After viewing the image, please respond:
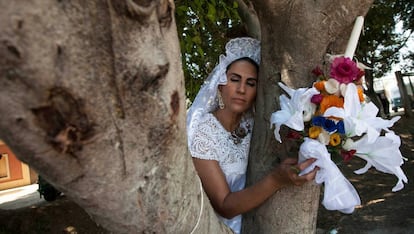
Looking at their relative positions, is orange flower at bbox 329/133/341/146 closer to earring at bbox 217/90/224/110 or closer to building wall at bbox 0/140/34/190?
earring at bbox 217/90/224/110

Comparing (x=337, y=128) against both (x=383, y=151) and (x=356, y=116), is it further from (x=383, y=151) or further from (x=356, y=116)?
(x=383, y=151)

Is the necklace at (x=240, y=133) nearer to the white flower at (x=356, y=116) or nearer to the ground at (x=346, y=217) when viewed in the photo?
the white flower at (x=356, y=116)

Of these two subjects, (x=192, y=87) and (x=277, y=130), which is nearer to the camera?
(x=277, y=130)

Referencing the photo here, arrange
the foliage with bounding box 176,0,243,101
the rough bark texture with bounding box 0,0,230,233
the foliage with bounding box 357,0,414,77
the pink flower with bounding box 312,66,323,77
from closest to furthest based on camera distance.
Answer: the rough bark texture with bounding box 0,0,230,233 → the pink flower with bounding box 312,66,323,77 → the foliage with bounding box 176,0,243,101 → the foliage with bounding box 357,0,414,77

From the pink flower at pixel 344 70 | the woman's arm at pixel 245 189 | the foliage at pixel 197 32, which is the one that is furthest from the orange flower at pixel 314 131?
the foliage at pixel 197 32

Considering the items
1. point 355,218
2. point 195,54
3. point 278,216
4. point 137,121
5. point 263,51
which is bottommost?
point 355,218

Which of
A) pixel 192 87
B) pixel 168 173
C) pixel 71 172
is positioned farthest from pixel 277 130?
pixel 192 87

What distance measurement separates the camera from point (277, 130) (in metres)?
1.81

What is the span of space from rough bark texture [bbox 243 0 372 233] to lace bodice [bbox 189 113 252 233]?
0.16 m

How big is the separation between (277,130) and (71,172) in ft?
3.05

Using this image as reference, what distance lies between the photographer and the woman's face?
2.25 metres

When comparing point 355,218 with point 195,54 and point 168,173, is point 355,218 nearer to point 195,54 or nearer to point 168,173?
point 195,54

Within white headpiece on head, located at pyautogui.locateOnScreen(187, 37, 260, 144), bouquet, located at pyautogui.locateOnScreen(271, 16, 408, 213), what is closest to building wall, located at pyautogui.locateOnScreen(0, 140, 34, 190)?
white headpiece on head, located at pyautogui.locateOnScreen(187, 37, 260, 144)

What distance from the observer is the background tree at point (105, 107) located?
37.6 inches
